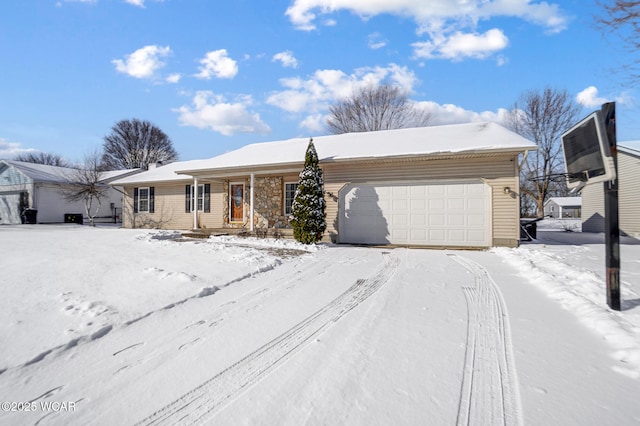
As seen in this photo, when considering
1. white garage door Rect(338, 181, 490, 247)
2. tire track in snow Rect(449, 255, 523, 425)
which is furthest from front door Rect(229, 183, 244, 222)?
tire track in snow Rect(449, 255, 523, 425)

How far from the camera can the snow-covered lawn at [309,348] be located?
77.7 inches

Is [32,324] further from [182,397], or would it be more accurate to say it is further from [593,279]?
[593,279]

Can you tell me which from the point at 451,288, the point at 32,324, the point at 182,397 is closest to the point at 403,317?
the point at 451,288

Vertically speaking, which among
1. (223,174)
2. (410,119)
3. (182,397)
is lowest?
(182,397)

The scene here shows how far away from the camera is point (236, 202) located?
1380cm

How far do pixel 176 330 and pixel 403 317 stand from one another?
101 inches

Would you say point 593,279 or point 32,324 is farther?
point 593,279

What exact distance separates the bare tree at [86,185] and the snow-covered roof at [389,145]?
456 inches

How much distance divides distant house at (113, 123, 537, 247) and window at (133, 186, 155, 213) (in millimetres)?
4618

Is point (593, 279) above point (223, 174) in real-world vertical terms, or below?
below

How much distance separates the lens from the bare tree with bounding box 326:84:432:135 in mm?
22578

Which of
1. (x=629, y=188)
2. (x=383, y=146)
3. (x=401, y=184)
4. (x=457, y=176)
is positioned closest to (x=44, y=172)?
(x=383, y=146)

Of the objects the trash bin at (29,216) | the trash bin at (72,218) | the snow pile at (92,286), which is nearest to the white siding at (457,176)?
the snow pile at (92,286)

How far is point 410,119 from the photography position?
22641mm
